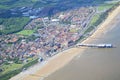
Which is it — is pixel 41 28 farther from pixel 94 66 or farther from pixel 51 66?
pixel 94 66

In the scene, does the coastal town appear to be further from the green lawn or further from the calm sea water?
the calm sea water

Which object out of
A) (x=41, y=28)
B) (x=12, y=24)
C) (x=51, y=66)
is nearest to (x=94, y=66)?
(x=51, y=66)

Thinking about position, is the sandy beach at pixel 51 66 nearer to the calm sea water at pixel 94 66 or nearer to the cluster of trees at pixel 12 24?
the calm sea water at pixel 94 66

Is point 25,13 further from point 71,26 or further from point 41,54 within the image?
point 41,54

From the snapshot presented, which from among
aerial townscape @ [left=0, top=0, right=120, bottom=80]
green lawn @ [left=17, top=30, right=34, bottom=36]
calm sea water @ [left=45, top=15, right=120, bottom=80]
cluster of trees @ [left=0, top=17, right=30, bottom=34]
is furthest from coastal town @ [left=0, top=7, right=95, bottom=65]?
calm sea water @ [left=45, top=15, right=120, bottom=80]

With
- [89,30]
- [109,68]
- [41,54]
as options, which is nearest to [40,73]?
[41,54]

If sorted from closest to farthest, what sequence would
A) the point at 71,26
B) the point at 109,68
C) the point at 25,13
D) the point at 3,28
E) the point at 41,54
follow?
the point at 109,68 < the point at 41,54 < the point at 71,26 < the point at 3,28 < the point at 25,13
